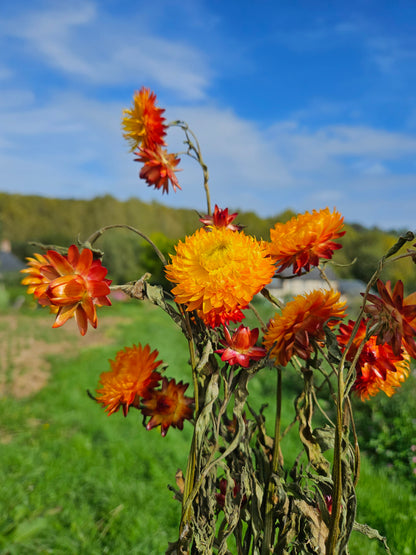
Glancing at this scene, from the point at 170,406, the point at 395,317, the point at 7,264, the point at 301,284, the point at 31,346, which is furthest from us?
the point at 301,284

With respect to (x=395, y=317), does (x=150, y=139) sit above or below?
above

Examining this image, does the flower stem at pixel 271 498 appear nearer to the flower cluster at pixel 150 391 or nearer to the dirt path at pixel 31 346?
the flower cluster at pixel 150 391

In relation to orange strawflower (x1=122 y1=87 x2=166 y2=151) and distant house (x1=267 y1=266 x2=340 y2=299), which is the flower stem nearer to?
distant house (x1=267 y1=266 x2=340 y2=299)

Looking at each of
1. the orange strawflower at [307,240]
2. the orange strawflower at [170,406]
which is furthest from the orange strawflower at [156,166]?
the orange strawflower at [170,406]

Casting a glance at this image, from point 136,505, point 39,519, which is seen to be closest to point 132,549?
point 136,505

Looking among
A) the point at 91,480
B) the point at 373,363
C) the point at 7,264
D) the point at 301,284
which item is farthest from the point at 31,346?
the point at 301,284

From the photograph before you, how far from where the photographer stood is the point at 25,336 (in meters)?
6.66

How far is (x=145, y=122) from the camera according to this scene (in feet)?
2.83

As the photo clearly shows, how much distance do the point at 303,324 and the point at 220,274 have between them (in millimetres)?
129

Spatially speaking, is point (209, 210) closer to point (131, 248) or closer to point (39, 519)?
point (39, 519)

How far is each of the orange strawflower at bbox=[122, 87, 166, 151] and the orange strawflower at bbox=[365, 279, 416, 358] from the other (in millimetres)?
528

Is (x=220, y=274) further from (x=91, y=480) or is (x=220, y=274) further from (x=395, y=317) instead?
(x=91, y=480)

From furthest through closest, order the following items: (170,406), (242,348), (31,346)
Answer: (31,346) → (170,406) → (242,348)

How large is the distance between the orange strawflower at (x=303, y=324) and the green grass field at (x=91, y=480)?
1392 mm
